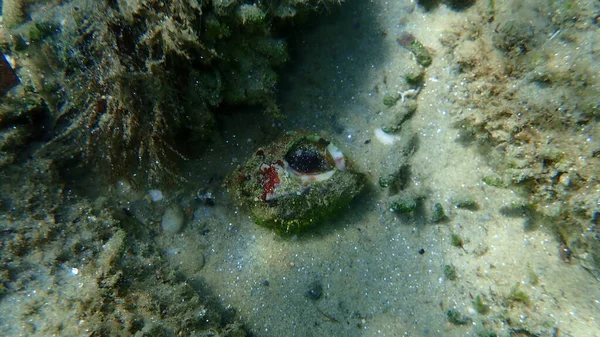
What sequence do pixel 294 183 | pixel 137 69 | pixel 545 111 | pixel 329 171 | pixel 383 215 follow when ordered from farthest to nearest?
pixel 383 215 → pixel 329 171 → pixel 294 183 → pixel 137 69 → pixel 545 111

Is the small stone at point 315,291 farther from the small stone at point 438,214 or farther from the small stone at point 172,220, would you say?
the small stone at point 172,220

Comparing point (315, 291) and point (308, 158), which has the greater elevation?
point (308, 158)

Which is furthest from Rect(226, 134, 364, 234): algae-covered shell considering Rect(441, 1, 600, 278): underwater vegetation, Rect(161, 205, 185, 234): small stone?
Rect(441, 1, 600, 278): underwater vegetation

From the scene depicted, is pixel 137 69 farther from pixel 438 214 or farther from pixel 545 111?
pixel 545 111

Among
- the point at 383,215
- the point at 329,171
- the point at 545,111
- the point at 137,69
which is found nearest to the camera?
the point at 545,111

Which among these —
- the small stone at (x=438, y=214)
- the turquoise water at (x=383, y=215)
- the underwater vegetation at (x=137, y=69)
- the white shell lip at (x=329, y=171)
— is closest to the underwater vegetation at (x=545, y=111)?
the turquoise water at (x=383, y=215)

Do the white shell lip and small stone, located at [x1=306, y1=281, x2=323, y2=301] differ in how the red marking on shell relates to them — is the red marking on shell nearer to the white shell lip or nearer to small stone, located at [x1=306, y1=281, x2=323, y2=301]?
the white shell lip

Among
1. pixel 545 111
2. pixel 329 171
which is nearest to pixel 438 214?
pixel 329 171
